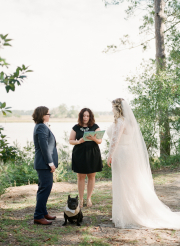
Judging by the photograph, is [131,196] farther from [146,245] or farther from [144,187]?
[146,245]

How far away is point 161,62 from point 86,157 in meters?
6.76

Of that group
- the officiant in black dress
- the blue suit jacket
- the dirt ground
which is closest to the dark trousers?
the blue suit jacket

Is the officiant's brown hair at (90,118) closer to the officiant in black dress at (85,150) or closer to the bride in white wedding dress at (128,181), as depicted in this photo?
the officiant in black dress at (85,150)

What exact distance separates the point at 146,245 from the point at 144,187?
111 cm

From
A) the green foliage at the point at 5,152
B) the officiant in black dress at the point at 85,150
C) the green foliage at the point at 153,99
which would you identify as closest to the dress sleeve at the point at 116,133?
the officiant in black dress at the point at 85,150

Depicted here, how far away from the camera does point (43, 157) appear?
13.1ft

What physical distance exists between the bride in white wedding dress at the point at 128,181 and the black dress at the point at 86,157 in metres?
0.83

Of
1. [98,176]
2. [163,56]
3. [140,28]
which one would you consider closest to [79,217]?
[98,176]

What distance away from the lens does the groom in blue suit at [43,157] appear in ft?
13.0

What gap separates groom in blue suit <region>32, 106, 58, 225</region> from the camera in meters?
3.95

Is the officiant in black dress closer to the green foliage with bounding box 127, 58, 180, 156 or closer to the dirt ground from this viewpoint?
the dirt ground

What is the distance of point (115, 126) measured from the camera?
4199mm

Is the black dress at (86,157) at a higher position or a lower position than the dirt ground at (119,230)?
higher

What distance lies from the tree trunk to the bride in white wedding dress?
5.39 m
